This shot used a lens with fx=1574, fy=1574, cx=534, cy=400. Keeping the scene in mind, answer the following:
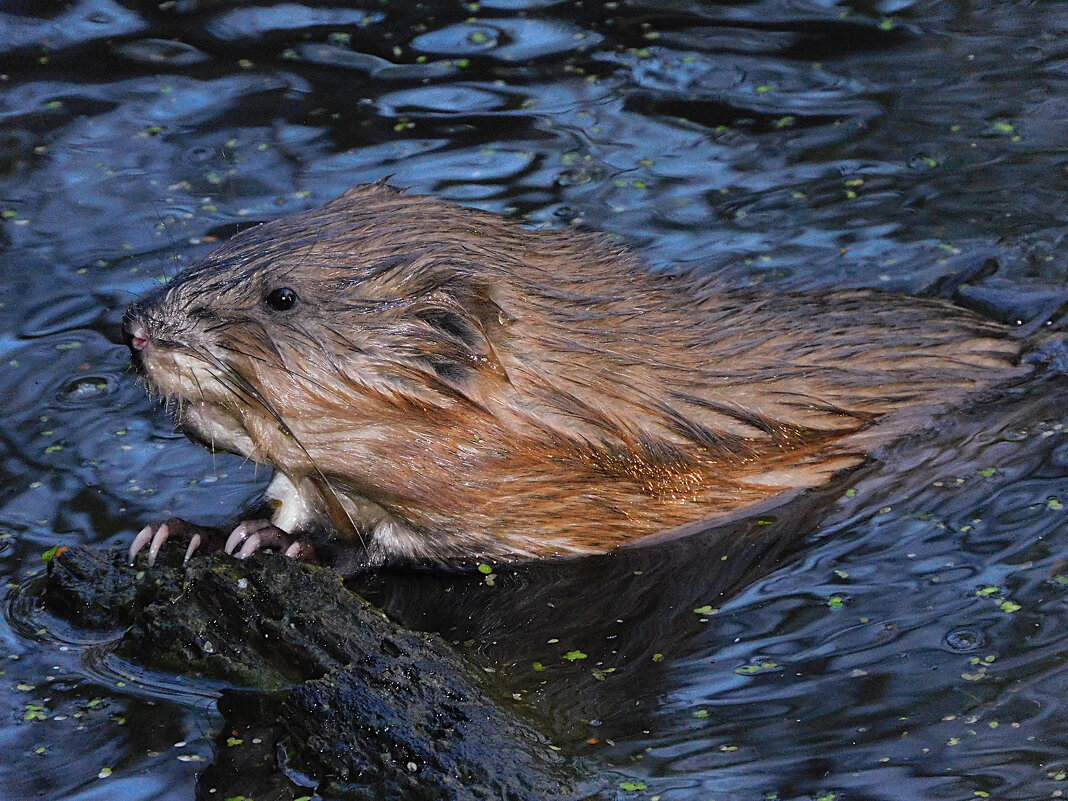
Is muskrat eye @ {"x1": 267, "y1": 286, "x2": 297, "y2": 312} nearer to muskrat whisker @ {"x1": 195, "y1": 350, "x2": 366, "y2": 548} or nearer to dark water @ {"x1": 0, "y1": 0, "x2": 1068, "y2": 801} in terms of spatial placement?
muskrat whisker @ {"x1": 195, "y1": 350, "x2": 366, "y2": 548}

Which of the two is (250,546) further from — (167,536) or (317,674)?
(317,674)

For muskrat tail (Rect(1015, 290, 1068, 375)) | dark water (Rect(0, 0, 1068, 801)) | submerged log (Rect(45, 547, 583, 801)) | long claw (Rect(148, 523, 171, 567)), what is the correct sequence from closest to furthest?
submerged log (Rect(45, 547, 583, 801)) → dark water (Rect(0, 0, 1068, 801)) → long claw (Rect(148, 523, 171, 567)) → muskrat tail (Rect(1015, 290, 1068, 375))

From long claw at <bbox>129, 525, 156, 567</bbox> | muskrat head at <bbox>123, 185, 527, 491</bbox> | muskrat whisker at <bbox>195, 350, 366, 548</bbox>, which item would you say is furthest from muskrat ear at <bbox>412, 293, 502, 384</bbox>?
long claw at <bbox>129, 525, 156, 567</bbox>

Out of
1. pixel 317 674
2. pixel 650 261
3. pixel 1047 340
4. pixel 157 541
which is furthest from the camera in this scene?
pixel 650 261

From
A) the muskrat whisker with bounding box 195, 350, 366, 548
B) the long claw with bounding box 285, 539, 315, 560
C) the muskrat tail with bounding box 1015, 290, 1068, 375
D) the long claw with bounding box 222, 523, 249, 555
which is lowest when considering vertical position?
the long claw with bounding box 285, 539, 315, 560

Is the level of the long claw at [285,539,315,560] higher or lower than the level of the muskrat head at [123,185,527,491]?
lower

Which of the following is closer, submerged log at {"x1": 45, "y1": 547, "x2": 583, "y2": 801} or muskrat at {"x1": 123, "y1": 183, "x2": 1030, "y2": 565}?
submerged log at {"x1": 45, "y1": 547, "x2": 583, "y2": 801}

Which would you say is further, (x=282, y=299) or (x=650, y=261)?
(x=650, y=261)

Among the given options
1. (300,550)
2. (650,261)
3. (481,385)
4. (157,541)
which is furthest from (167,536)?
(650,261)
